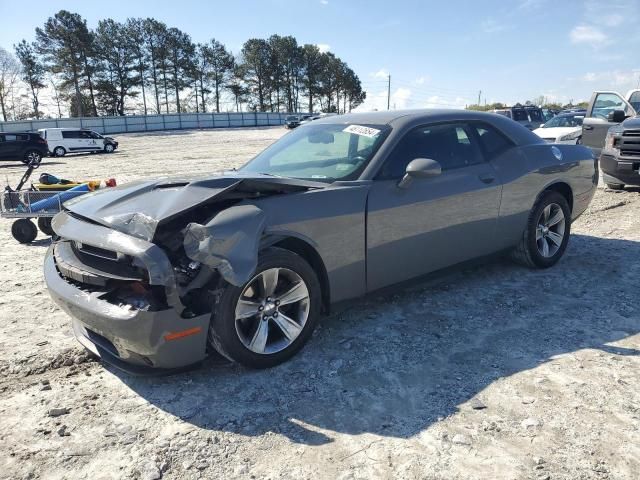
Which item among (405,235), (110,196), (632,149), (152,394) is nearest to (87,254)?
(110,196)

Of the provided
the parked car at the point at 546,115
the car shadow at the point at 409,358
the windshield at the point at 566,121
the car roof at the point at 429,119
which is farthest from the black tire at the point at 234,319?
the parked car at the point at 546,115

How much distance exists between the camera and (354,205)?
3.41m

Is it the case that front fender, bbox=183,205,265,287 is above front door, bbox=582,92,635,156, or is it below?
below

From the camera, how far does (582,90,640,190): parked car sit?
857 centimetres

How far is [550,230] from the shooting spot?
5039 millimetres

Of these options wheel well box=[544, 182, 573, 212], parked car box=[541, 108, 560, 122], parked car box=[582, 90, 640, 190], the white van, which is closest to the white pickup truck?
parked car box=[582, 90, 640, 190]

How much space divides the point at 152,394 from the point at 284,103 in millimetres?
77704

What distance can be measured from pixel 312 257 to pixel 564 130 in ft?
42.3

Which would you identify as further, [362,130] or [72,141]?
[72,141]

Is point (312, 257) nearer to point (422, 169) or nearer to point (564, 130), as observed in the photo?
point (422, 169)

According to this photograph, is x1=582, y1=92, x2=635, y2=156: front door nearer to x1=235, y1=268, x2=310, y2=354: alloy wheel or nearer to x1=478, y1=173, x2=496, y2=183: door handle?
x1=478, y1=173, x2=496, y2=183: door handle

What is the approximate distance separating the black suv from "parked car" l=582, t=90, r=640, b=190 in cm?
2229

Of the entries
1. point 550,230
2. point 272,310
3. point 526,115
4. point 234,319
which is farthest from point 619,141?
point 526,115

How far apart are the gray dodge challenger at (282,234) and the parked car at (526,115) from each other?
16150 millimetres
